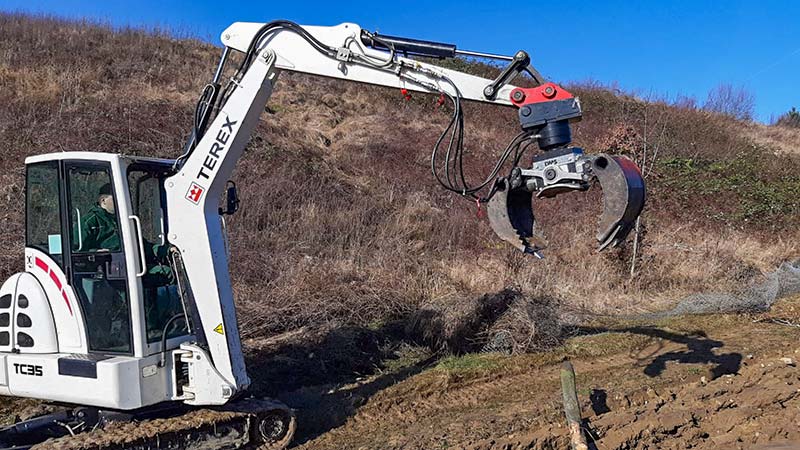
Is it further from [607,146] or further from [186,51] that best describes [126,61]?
[607,146]

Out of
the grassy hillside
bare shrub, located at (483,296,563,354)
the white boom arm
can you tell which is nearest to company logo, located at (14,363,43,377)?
the white boom arm

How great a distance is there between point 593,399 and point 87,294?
15.0ft

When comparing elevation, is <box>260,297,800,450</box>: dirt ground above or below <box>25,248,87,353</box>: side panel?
below

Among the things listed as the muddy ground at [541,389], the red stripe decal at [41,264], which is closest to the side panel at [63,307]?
the red stripe decal at [41,264]

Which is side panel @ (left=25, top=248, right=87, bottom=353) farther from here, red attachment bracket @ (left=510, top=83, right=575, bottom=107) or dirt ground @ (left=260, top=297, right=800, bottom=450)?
red attachment bracket @ (left=510, top=83, right=575, bottom=107)

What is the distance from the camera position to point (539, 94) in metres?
4.64

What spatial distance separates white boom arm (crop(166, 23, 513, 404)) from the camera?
4.98 meters

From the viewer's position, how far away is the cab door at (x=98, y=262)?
4.91m

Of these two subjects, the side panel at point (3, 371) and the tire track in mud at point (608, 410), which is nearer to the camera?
the side panel at point (3, 371)

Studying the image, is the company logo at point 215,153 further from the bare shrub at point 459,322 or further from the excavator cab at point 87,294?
the bare shrub at point 459,322

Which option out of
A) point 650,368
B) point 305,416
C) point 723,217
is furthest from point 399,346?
point 723,217

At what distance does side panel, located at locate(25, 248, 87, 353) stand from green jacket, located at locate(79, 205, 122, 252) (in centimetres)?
28

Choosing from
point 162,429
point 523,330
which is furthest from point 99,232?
point 523,330

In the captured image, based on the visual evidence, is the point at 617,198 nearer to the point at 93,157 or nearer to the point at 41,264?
the point at 93,157
